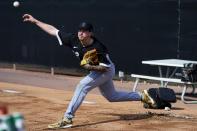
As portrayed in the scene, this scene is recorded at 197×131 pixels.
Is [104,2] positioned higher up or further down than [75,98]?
higher up

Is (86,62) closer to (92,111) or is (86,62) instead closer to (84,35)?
(84,35)

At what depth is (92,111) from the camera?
851cm

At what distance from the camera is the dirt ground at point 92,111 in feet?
23.4

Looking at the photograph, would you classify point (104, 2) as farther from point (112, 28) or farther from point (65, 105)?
point (65, 105)

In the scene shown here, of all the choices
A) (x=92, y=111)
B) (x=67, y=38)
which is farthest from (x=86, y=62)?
(x=92, y=111)

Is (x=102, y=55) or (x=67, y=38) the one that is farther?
(x=67, y=38)

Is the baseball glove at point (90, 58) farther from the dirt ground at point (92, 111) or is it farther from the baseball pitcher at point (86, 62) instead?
the dirt ground at point (92, 111)

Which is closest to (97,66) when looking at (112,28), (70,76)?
(112,28)

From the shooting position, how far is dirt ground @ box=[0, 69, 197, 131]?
7117 millimetres

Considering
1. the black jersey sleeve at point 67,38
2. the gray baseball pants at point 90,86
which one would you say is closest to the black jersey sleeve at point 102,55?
the gray baseball pants at point 90,86

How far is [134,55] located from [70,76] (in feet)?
8.83

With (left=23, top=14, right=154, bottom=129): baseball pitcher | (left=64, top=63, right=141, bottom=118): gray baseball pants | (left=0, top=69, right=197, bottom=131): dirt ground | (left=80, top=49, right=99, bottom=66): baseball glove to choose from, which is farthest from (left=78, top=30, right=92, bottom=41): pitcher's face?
(left=0, top=69, right=197, bottom=131): dirt ground

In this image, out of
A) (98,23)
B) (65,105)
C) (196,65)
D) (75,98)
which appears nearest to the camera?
(75,98)

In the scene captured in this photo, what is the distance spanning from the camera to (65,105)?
30.3 ft
